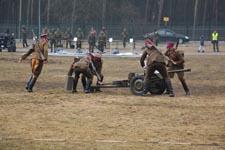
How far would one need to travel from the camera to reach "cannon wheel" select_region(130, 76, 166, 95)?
17875 mm

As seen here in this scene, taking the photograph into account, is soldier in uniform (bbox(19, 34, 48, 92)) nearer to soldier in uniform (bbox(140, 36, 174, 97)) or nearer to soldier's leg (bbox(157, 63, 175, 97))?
soldier in uniform (bbox(140, 36, 174, 97))

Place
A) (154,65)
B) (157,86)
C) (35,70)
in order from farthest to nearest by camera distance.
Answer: (35,70) → (157,86) → (154,65)

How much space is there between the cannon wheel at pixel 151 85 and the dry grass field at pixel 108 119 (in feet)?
1.28

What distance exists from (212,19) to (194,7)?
3211mm

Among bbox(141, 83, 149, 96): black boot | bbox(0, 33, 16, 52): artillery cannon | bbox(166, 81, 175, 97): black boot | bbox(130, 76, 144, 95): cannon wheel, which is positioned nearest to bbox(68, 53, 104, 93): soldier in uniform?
bbox(130, 76, 144, 95): cannon wheel

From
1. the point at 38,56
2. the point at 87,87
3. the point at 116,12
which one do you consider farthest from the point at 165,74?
the point at 116,12

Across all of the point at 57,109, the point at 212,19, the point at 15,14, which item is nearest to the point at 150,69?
the point at 57,109

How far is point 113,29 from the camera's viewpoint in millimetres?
73500

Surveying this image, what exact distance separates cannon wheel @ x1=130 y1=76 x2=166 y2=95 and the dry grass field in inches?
15.4

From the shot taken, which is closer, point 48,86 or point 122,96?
point 122,96

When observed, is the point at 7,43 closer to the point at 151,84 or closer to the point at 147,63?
the point at 151,84

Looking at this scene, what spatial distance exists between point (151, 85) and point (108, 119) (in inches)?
202

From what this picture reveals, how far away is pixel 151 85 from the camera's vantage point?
18.0m

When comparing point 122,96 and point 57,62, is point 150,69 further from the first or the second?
point 57,62
